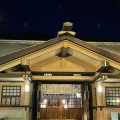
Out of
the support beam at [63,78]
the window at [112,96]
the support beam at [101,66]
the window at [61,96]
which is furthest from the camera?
the window at [61,96]

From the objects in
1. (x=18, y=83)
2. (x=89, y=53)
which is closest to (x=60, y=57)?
(x=89, y=53)

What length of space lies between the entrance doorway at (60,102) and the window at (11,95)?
4.10 m

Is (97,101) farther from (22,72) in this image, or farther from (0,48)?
(0,48)

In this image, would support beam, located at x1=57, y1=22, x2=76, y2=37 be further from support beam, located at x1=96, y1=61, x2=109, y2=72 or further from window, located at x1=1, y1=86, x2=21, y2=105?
window, located at x1=1, y1=86, x2=21, y2=105

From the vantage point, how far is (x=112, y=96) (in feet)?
40.6

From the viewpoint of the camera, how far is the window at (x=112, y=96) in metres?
12.3

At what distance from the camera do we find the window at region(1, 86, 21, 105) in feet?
38.9

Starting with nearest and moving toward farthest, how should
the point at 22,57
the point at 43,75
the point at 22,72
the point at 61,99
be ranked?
the point at 22,57
the point at 22,72
the point at 43,75
the point at 61,99

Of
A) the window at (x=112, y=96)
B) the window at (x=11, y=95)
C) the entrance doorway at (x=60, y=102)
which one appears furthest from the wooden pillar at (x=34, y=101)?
the window at (x=112, y=96)

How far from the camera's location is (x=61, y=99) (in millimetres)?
17938

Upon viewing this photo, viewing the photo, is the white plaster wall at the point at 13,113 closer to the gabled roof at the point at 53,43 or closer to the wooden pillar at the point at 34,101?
the wooden pillar at the point at 34,101

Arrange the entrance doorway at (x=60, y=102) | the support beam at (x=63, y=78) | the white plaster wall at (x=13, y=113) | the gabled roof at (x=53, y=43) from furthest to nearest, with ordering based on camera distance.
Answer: the entrance doorway at (x=60, y=102), the support beam at (x=63, y=78), the white plaster wall at (x=13, y=113), the gabled roof at (x=53, y=43)

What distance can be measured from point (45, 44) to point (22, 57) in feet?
4.26

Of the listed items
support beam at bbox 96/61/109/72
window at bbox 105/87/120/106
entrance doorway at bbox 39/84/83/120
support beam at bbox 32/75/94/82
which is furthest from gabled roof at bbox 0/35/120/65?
entrance doorway at bbox 39/84/83/120
